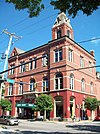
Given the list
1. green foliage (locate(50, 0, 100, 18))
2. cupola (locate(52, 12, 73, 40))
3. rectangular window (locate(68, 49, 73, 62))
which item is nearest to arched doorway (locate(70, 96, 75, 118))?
rectangular window (locate(68, 49, 73, 62))

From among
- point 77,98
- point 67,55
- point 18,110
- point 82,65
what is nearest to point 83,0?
point 67,55

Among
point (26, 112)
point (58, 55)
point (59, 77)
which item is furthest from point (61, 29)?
point (26, 112)

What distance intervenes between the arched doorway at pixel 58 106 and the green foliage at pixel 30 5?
31464 mm

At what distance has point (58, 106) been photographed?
4156cm

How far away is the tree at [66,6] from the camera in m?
10.4

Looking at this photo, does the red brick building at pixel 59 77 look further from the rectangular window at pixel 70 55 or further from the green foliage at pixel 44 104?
the green foliage at pixel 44 104

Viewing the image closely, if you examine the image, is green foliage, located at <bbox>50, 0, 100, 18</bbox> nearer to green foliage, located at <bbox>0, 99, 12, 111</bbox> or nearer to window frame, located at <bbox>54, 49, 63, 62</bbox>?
window frame, located at <bbox>54, 49, 63, 62</bbox>

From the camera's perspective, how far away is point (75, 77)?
43.9m

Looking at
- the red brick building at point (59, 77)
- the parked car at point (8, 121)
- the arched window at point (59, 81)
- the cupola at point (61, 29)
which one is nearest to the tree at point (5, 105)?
the red brick building at point (59, 77)

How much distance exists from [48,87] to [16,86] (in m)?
11.1

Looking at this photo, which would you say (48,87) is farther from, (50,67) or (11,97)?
(11,97)

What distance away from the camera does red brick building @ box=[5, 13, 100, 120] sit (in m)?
41.2

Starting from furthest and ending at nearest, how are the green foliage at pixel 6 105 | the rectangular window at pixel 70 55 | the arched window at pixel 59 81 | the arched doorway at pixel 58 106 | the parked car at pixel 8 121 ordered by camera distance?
the green foliage at pixel 6 105 < the rectangular window at pixel 70 55 < the arched window at pixel 59 81 < the arched doorway at pixel 58 106 < the parked car at pixel 8 121

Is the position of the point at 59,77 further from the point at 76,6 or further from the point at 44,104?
the point at 76,6
